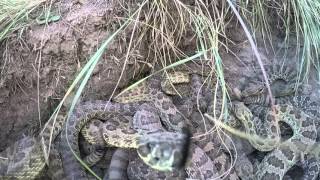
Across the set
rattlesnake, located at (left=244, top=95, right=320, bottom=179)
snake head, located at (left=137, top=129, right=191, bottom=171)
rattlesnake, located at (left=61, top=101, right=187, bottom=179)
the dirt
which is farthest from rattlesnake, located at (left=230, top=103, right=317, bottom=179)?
snake head, located at (left=137, top=129, right=191, bottom=171)

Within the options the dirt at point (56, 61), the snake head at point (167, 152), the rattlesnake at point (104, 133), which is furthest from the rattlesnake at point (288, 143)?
the snake head at point (167, 152)

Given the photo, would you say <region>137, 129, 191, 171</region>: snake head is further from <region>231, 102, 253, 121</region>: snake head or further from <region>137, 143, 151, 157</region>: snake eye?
<region>231, 102, 253, 121</region>: snake head

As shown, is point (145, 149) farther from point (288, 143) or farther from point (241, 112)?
point (288, 143)

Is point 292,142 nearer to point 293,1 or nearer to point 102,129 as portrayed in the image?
point 293,1

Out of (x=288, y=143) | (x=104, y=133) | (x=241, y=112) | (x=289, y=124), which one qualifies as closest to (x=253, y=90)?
(x=241, y=112)

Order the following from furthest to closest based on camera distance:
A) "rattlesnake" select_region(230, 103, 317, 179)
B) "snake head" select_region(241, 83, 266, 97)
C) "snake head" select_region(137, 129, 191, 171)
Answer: "snake head" select_region(241, 83, 266, 97) → "rattlesnake" select_region(230, 103, 317, 179) → "snake head" select_region(137, 129, 191, 171)
